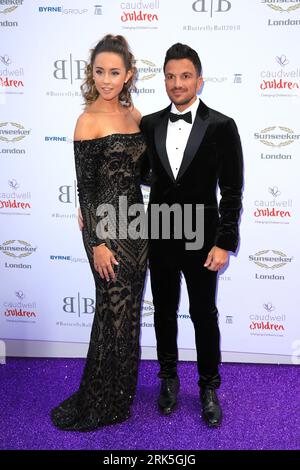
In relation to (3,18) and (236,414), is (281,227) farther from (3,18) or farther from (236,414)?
(3,18)

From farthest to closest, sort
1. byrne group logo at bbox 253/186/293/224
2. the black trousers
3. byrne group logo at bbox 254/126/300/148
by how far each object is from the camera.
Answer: byrne group logo at bbox 253/186/293/224
byrne group logo at bbox 254/126/300/148
the black trousers

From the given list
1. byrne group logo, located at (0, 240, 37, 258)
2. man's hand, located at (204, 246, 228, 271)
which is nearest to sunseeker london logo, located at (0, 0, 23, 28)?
byrne group logo, located at (0, 240, 37, 258)

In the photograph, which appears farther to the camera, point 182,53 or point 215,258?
point 215,258

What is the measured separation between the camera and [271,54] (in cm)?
305

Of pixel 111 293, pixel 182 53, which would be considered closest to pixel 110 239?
pixel 111 293

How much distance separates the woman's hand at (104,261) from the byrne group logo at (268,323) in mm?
1380

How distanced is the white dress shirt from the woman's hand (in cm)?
54

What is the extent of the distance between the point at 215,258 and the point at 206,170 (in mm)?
471

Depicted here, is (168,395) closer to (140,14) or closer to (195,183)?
(195,183)

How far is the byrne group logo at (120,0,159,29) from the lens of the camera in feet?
10.00

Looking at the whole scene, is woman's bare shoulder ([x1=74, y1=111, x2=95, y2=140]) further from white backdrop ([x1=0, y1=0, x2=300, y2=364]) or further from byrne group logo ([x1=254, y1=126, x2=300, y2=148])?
byrne group logo ([x1=254, y1=126, x2=300, y2=148])

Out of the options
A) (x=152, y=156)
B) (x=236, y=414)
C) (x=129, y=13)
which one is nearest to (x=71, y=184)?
(x=152, y=156)

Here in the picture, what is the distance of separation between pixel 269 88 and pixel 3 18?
1.77 meters

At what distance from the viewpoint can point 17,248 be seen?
350cm
